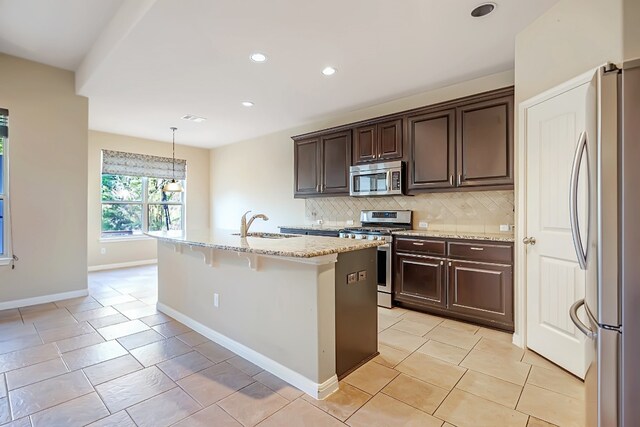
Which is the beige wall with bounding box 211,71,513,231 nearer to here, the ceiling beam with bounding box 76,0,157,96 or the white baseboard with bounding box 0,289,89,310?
the ceiling beam with bounding box 76,0,157,96

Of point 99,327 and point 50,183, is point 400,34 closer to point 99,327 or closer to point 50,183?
point 99,327

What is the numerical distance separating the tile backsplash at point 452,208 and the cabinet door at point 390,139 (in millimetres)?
621

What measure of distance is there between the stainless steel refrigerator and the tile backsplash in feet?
7.74

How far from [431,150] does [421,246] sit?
3.61ft

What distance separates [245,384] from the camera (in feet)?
6.99

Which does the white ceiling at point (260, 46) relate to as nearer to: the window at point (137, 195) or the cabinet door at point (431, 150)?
the cabinet door at point (431, 150)

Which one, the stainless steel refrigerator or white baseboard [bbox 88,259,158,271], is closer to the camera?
the stainless steel refrigerator

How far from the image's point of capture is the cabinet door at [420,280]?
10.9 ft

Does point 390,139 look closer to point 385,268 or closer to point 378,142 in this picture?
point 378,142

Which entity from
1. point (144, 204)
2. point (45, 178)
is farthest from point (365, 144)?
point (144, 204)

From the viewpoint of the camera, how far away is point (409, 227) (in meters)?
4.10

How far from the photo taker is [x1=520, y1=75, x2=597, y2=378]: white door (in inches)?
86.0

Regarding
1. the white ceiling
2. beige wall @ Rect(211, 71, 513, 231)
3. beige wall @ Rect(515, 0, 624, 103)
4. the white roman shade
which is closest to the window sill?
the white roman shade

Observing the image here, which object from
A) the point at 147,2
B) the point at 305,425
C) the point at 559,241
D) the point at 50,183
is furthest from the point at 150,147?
the point at 559,241
